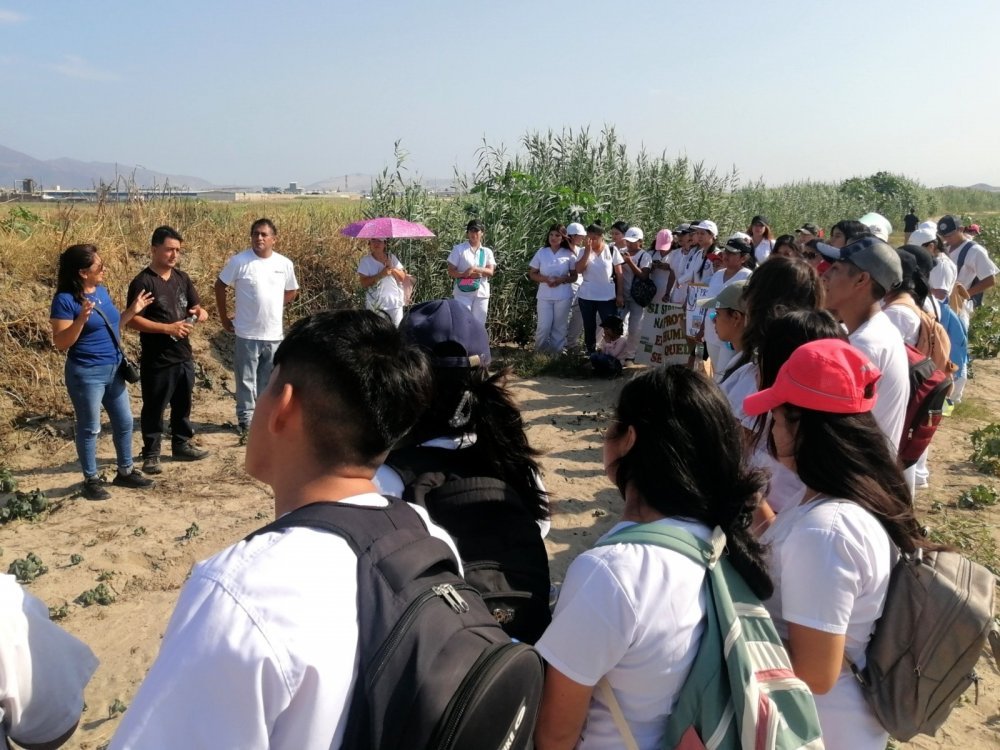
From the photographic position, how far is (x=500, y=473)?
1.91 m

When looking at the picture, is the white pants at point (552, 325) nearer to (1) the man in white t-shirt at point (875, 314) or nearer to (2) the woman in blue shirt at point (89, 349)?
(2) the woman in blue shirt at point (89, 349)

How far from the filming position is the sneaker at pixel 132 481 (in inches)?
232

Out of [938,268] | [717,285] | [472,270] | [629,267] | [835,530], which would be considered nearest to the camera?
[835,530]

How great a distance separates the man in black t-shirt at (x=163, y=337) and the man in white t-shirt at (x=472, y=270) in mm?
4131

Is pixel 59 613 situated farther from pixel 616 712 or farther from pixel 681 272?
pixel 681 272

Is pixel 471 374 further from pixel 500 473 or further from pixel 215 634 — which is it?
pixel 215 634

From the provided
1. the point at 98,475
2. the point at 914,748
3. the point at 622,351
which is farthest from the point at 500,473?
the point at 622,351

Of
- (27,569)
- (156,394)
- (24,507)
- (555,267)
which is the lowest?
(27,569)

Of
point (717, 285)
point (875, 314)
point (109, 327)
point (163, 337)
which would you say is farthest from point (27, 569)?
point (717, 285)

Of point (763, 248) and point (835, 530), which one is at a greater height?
point (763, 248)

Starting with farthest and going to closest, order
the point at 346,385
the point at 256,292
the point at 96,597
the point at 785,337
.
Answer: the point at 256,292
the point at 96,597
the point at 785,337
the point at 346,385

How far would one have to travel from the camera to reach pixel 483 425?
1.90 meters

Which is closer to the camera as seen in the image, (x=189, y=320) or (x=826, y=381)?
(x=826, y=381)

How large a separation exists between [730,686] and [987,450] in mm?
6555
